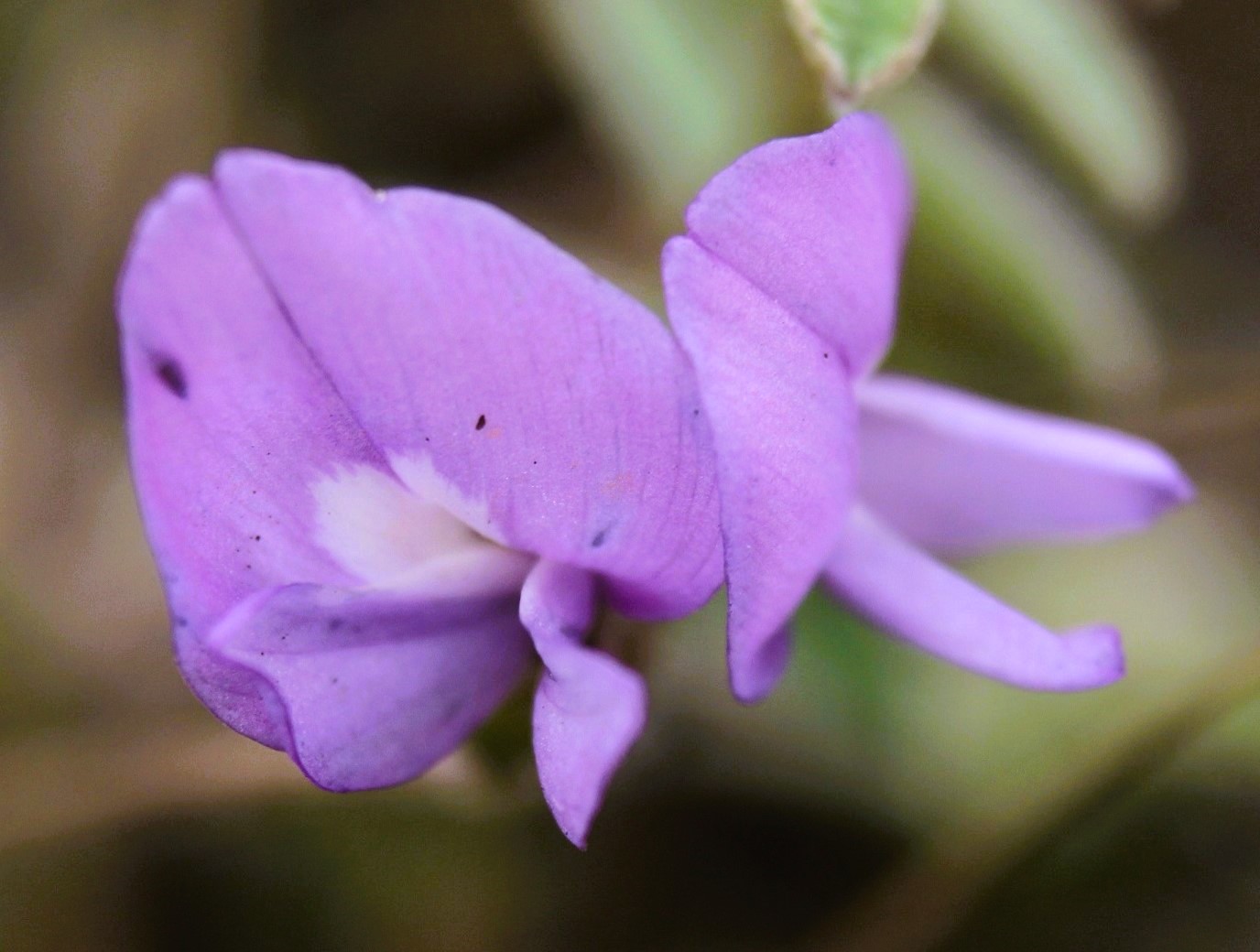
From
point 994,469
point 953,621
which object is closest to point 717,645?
point 994,469

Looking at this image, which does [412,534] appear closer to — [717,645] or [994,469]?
[994,469]

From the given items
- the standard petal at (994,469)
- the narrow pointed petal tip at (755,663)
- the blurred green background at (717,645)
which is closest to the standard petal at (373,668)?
the narrow pointed petal tip at (755,663)

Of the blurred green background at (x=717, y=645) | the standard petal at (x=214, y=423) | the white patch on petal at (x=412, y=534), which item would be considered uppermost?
the standard petal at (x=214, y=423)

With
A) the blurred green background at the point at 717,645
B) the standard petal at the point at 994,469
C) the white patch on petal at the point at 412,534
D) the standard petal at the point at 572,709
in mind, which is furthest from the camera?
the blurred green background at the point at 717,645

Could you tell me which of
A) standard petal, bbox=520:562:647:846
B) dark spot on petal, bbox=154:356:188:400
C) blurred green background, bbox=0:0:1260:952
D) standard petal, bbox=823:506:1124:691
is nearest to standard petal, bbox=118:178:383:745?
dark spot on petal, bbox=154:356:188:400

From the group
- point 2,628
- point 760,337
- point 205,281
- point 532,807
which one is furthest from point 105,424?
point 760,337

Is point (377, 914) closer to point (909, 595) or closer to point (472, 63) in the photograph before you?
point (909, 595)

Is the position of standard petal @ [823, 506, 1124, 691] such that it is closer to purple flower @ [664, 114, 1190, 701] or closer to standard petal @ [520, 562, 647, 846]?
purple flower @ [664, 114, 1190, 701]

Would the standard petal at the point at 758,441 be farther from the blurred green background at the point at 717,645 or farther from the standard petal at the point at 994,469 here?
the blurred green background at the point at 717,645
